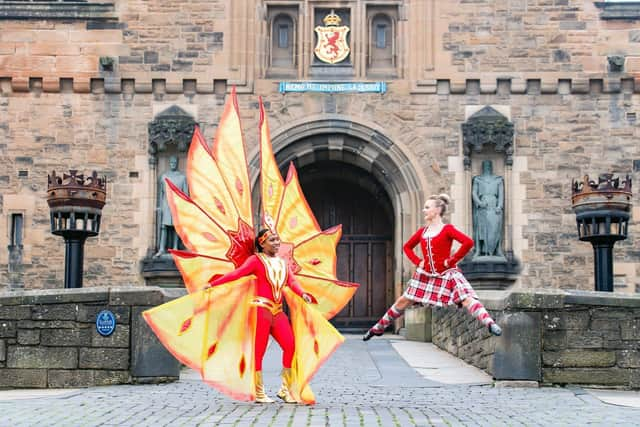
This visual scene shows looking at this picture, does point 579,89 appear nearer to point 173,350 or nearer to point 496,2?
point 496,2

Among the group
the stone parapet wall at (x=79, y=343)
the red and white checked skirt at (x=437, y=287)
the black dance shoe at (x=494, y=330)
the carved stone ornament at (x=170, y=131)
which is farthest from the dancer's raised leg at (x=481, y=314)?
the carved stone ornament at (x=170, y=131)

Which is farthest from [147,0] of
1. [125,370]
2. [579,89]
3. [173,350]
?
[173,350]

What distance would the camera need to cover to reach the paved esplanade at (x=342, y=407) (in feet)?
28.2

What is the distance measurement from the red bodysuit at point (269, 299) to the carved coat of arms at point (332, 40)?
11.9m

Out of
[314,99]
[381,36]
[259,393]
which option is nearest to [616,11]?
[381,36]

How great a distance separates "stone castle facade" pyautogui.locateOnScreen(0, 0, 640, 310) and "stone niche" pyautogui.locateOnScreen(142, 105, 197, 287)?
75mm

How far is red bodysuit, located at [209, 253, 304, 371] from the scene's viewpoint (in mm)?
9781

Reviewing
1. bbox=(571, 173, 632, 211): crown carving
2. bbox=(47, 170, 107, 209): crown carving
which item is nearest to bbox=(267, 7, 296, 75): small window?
bbox=(47, 170, 107, 209): crown carving

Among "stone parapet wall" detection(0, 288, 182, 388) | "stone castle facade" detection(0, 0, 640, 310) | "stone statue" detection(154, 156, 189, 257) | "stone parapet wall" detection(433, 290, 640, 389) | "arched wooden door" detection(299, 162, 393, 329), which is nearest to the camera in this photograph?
"stone parapet wall" detection(433, 290, 640, 389)

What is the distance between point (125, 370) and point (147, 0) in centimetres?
1086

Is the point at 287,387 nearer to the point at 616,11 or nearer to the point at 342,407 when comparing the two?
the point at 342,407

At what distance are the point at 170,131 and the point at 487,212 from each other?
19.4ft

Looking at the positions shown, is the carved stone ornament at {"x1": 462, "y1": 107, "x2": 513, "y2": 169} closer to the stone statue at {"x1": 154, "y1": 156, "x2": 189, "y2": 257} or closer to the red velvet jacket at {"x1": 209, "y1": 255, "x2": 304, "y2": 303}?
the stone statue at {"x1": 154, "y1": 156, "x2": 189, "y2": 257}

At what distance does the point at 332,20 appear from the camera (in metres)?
21.4
